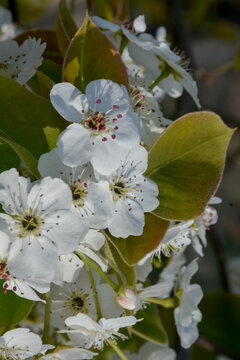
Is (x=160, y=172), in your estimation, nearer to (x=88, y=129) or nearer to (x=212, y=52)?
(x=88, y=129)

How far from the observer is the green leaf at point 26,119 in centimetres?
65

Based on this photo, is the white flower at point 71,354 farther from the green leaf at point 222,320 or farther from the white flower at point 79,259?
the green leaf at point 222,320

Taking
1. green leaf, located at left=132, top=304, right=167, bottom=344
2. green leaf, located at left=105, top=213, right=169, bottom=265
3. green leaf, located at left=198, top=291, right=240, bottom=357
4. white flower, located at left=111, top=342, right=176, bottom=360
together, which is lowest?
green leaf, located at left=198, top=291, right=240, bottom=357

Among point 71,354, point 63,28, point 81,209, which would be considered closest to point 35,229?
point 81,209

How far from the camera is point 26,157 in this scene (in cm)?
62

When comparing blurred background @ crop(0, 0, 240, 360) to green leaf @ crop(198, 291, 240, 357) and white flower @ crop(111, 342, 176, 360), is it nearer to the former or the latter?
green leaf @ crop(198, 291, 240, 357)

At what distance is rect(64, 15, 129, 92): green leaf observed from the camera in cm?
67

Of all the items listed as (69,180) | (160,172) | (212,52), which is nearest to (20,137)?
(69,180)

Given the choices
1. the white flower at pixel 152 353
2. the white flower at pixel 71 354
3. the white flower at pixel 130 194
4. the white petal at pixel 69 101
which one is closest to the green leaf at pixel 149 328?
the white flower at pixel 152 353

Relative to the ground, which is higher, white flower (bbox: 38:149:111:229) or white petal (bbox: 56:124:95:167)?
white petal (bbox: 56:124:95:167)

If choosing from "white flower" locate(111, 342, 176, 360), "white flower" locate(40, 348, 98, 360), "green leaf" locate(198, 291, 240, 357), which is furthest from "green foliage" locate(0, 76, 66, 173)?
"green leaf" locate(198, 291, 240, 357)

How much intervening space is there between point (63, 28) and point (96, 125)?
0.53 ft

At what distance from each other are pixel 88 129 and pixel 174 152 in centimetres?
12

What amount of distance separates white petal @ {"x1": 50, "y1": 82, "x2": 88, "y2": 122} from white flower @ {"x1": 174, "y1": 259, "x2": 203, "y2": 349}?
303 millimetres
